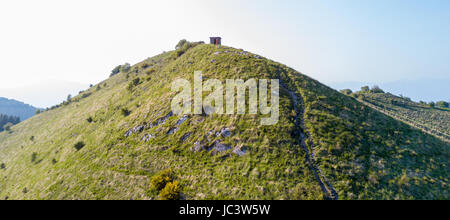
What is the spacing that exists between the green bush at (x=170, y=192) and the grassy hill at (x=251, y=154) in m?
0.56

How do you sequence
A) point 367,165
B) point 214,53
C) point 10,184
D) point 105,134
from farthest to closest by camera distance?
point 214,53 → point 10,184 → point 105,134 → point 367,165

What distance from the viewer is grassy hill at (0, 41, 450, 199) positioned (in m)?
23.0

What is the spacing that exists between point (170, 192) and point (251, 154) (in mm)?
11731

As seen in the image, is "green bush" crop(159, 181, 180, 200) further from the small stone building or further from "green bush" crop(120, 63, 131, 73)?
"green bush" crop(120, 63, 131, 73)

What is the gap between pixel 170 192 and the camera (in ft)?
78.7

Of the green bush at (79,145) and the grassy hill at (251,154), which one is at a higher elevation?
the grassy hill at (251,154)

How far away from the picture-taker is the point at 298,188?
861 inches

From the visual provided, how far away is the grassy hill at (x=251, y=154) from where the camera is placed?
2305 centimetres

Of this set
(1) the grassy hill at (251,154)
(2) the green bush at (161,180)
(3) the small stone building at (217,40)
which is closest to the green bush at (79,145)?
(1) the grassy hill at (251,154)

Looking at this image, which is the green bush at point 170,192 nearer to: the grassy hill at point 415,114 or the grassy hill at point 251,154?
the grassy hill at point 251,154

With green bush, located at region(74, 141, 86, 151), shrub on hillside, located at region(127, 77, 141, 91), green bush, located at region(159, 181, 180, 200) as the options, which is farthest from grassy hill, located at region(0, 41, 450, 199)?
shrub on hillside, located at region(127, 77, 141, 91)
